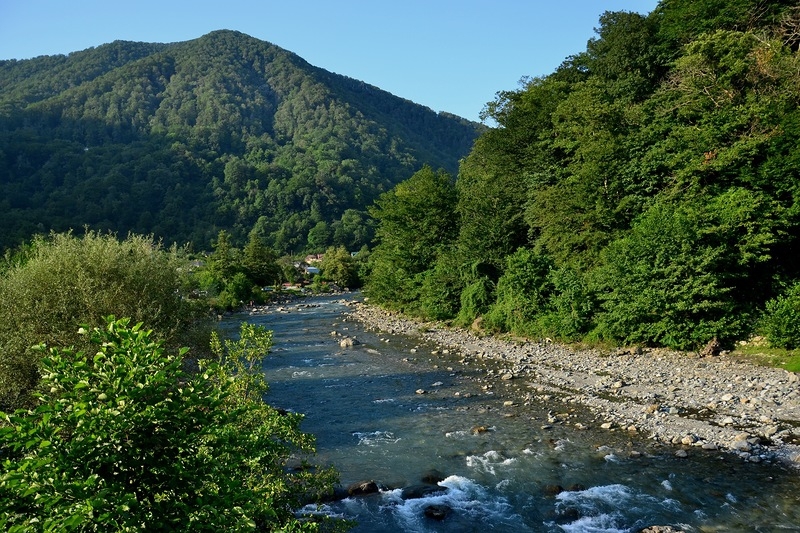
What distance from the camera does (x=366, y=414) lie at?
20031mm

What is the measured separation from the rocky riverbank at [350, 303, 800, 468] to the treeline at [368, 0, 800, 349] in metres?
2.07

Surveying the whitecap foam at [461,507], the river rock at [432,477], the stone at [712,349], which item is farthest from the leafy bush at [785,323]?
the river rock at [432,477]

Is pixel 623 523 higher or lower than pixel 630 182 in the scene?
lower

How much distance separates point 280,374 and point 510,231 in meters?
19.5

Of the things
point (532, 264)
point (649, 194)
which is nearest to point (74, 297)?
point (532, 264)

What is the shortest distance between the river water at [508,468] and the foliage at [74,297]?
23.3 ft

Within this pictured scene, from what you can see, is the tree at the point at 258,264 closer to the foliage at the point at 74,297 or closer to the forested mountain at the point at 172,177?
the forested mountain at the point at 172,177

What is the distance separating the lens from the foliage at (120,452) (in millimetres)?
3926

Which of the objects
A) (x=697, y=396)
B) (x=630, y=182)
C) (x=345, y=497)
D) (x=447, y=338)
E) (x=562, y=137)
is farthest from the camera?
(x=447, y=338)

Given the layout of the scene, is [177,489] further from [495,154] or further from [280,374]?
[495,154]

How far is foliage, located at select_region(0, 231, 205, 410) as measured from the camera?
14.2 metres

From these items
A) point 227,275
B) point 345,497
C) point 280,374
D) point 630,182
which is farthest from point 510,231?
point 227,275

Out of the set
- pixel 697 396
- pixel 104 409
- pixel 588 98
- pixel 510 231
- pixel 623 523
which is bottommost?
pixel 623 523

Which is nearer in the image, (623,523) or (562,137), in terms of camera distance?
(623,523)
